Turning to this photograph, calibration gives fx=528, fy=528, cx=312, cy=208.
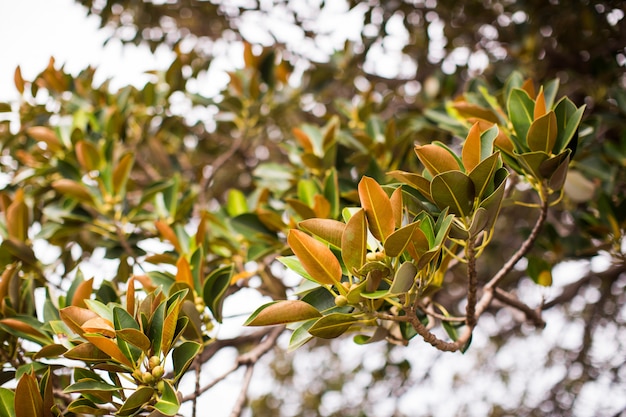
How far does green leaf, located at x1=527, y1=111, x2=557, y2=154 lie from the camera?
103cm

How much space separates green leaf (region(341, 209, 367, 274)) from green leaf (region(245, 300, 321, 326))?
0.12 meters

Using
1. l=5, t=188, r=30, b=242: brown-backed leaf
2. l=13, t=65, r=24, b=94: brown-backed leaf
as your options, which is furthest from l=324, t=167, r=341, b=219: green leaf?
l=13, t=65, r=24, b=94: brown-backed leaf

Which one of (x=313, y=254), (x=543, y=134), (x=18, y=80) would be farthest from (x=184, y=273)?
(x=18, y=80)

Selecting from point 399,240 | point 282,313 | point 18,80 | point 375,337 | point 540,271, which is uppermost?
point 18,80

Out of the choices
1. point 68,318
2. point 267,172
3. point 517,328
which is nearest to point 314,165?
point 267,172

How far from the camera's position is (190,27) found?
3.22m

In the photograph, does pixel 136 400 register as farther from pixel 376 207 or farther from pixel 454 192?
pixel 454 192

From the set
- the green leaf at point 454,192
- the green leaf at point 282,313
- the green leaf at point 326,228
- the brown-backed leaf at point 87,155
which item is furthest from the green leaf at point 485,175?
the brown-backed leaf at point 87,155

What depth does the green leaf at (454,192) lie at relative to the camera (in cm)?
92

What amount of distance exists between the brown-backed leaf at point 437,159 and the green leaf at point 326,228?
0.66 ft

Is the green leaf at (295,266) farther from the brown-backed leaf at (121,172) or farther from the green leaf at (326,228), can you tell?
the brown-backed leaf at (121,172)

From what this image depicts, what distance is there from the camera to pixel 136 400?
943 millimetres

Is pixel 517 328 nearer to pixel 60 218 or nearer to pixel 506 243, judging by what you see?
pixel 506 243

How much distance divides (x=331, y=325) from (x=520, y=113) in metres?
0.63
